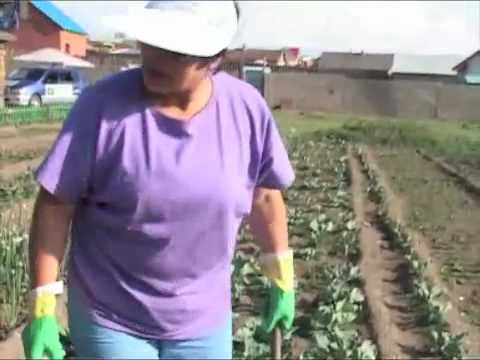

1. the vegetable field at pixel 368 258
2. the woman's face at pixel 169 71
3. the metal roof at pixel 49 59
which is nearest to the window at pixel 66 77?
the metal roof at pixel 49 59

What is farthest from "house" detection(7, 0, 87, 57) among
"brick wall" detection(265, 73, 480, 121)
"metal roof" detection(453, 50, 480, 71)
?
"metal roof" detection(453, 50, 480, 71)

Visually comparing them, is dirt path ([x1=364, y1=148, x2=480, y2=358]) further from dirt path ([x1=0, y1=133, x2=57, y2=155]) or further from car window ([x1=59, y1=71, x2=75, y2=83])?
car window ([x1=59, y1=71, x2=75, y2=83])

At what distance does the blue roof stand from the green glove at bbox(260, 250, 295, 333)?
32.6 m

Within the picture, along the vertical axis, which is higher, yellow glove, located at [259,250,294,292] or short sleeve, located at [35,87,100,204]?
short sleeve, located at [35,87,100,204]

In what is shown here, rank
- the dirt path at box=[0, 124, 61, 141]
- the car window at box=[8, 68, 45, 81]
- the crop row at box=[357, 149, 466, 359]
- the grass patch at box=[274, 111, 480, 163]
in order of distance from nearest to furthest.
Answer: the crop row at box=[357, 149, 466, 359] < the grass patch at box=[274, 111, 480, 163] < the dirt path at box=[0, 124, 61, 141] < the car window at box=[8, 68, 45, 81]

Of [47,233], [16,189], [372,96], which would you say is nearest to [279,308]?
[47,233]

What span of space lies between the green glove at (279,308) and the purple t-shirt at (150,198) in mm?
392

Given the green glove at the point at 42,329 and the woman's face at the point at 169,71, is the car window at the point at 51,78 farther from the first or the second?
the woman's face at the point at 169,71

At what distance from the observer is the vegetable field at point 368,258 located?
19.3 ft

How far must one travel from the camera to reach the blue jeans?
272cm

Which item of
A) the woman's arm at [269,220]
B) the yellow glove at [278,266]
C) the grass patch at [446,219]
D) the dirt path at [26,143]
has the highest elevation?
the woman's arm at [269,220]

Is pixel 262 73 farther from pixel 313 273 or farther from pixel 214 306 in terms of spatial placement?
pixel 214 306

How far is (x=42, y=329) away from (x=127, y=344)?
0.24m

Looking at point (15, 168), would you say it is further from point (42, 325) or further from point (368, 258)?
point (42, 325)
